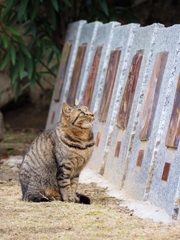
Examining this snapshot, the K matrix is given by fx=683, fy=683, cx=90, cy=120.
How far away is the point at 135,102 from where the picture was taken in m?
7.12

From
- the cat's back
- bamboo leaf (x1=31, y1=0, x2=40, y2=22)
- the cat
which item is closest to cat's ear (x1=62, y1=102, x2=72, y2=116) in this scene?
the cat

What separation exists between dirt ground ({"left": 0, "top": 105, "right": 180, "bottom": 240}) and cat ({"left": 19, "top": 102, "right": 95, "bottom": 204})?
0.60 ft

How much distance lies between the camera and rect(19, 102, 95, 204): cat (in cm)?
624

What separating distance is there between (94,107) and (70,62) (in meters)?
1.91

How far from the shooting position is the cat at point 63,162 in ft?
20.5

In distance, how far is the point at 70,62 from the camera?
10344 millimetres

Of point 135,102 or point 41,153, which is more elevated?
point 135,102

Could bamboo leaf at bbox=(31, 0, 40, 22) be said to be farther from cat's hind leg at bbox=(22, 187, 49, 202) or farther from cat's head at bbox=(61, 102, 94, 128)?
cat's hind leg at bbox=(22, 187, 49, 202)

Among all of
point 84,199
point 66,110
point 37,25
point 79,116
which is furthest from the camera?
point 37,25

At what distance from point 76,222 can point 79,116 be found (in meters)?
1.36

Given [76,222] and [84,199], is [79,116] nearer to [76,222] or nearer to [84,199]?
[84,199]

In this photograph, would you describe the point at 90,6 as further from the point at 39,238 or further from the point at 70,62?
the point at 39,238

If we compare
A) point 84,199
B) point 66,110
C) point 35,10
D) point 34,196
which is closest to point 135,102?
point 66,110

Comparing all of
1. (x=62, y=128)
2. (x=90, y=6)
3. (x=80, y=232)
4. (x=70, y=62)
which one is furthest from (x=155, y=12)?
(x=80, y=232)
